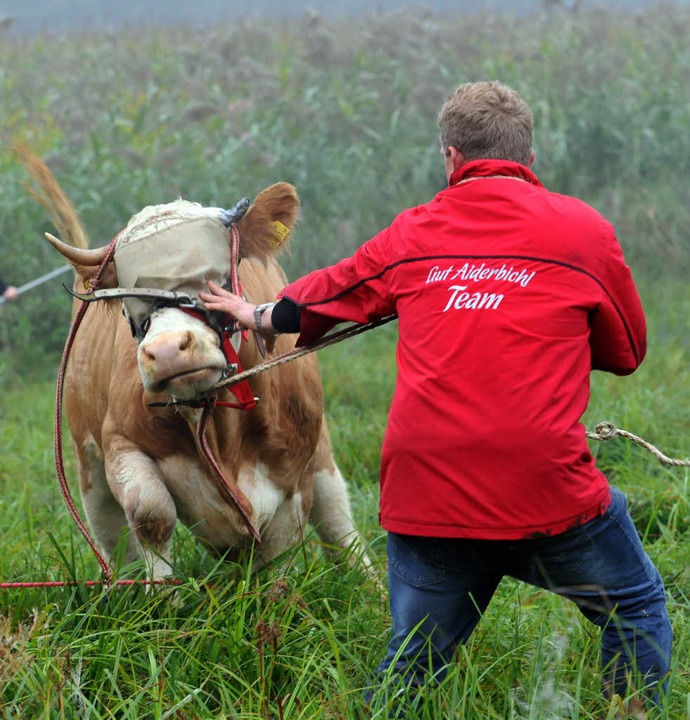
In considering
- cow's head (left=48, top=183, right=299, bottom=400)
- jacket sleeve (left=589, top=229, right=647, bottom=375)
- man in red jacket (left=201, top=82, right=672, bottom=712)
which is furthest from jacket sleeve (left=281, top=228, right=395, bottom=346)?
jacket sleeve (left=589, top=229, right=647, bottom=375)

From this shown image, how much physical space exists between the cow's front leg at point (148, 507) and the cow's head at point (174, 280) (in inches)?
19.7

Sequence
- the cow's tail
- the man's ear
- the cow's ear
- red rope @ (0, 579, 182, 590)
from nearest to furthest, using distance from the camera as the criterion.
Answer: the man's ear
red rope @ (0, 579, 182, 590)
the cow's ear
the cow's tail

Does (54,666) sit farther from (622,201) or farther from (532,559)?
(622,201)

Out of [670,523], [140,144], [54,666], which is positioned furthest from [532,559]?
[140,144]

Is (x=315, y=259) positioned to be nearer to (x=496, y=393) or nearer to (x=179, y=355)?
(x=179, y=355)

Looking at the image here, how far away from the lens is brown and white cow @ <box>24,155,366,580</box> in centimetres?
336

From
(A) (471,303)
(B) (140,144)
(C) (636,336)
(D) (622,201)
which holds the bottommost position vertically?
(D) (622,201)

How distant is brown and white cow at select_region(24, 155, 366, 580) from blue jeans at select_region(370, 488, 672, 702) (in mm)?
859

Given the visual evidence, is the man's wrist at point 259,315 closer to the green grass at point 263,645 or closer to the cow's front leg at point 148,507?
the green grass at point 263,645

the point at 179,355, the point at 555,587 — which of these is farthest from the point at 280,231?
the point at 555,587

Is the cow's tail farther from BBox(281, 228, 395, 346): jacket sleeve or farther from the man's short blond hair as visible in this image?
Result: the man's short blond hair

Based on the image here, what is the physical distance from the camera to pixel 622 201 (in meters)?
10.2

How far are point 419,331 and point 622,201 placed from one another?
7903 millimetres

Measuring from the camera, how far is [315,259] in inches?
395
